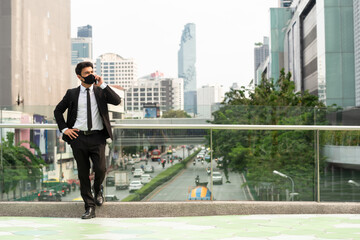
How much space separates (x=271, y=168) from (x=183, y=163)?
1.02m

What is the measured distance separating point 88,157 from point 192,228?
1.39 m

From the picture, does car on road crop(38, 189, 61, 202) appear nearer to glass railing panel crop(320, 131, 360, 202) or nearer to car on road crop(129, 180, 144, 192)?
car on road crop(129, 180, 144, 192)

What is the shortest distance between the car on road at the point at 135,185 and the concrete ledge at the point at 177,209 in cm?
19

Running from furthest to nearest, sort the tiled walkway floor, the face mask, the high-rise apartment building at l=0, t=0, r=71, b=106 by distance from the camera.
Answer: the high-rise apartment building at l=0, t=0, r=71, b=106, the face mask, the tiled walkway floor

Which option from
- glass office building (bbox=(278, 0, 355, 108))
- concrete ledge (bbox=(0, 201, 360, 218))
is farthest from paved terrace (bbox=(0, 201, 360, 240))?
glass office building (bbox=(278, 0, 355, 108))

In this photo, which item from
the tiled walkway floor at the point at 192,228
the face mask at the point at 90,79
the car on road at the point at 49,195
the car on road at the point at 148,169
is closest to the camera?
the tiled walkway floor at the point at 192,228

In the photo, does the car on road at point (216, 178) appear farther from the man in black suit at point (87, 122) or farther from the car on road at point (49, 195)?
the car on road at point (49, 195)

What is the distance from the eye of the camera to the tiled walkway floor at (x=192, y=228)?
3.92 metres

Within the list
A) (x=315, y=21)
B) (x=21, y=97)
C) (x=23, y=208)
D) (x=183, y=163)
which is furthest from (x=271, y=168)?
(x=21, y=97)

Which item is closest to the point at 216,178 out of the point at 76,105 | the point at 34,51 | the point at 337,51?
the point at 76,105

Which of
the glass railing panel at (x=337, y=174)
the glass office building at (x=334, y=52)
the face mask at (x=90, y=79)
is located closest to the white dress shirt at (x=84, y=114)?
the face mask at (x=90, y=79)

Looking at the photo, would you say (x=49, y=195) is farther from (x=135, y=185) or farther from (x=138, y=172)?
(x=138, y=172)

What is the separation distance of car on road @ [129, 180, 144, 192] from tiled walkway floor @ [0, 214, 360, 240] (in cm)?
40

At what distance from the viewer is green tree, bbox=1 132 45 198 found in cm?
534
